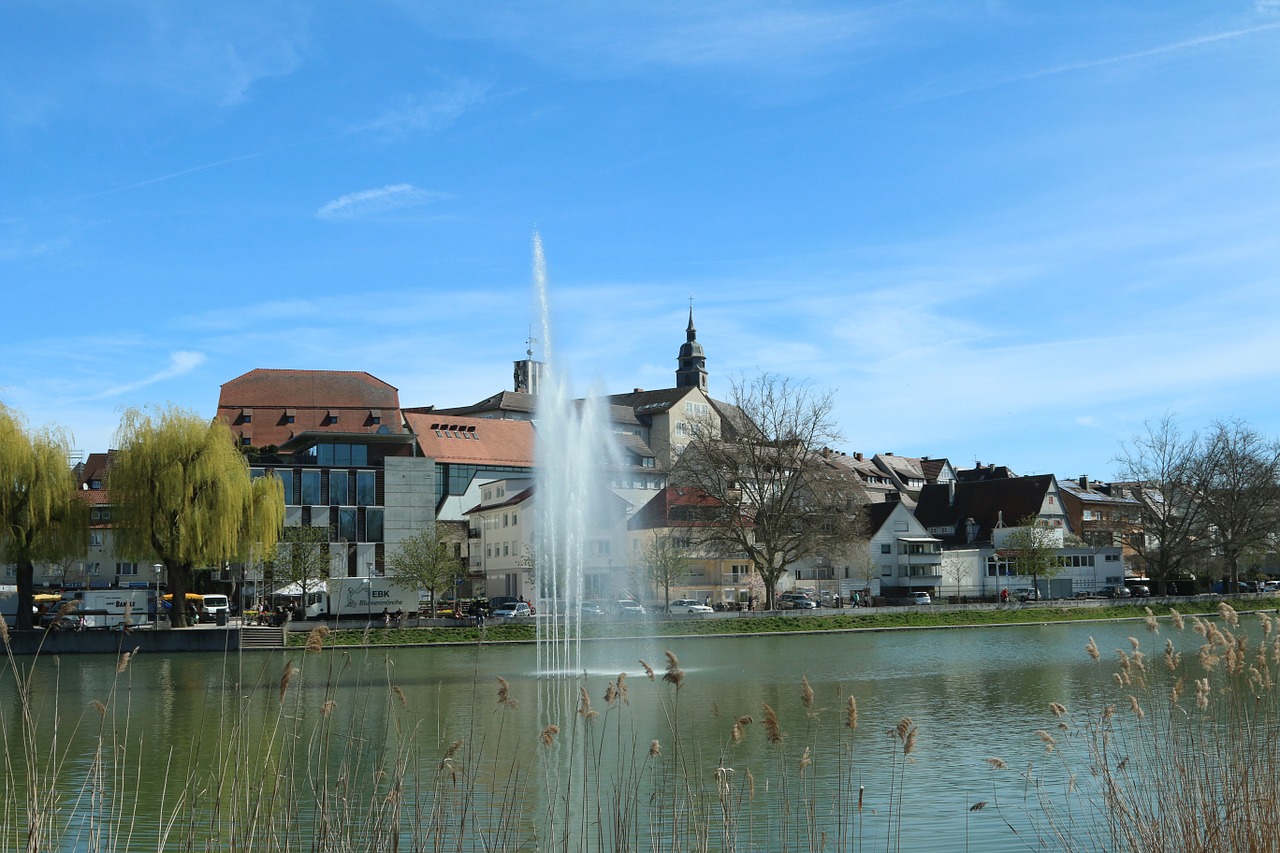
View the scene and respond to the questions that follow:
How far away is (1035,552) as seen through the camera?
9375cm

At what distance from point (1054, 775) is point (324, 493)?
218ft

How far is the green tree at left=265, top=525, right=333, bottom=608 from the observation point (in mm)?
69188

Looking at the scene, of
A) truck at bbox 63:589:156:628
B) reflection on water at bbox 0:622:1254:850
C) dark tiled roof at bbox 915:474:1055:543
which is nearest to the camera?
reflection on water at bbox 0:622:1254:850

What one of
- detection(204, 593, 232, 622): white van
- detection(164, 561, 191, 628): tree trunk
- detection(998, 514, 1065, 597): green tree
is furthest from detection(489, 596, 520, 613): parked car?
detection(998, 514, 1065, 597): green tree

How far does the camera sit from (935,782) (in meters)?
18.4

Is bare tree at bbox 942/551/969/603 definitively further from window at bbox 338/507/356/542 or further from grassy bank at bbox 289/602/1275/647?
window at bbox 338/507/356/542

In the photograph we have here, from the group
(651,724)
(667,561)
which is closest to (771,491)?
(667,561)

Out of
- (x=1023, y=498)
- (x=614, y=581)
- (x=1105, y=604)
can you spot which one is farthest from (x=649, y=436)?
(x=1105, y=604)

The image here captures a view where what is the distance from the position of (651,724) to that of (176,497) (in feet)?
129

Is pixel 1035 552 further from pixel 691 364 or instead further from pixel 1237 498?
pixel 691 364

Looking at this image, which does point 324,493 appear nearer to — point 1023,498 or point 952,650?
point 952,650

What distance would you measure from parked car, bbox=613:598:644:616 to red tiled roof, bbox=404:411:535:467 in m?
47.4

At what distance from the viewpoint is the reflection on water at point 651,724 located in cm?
1418

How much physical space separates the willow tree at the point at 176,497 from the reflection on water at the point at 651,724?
8.55 metres
